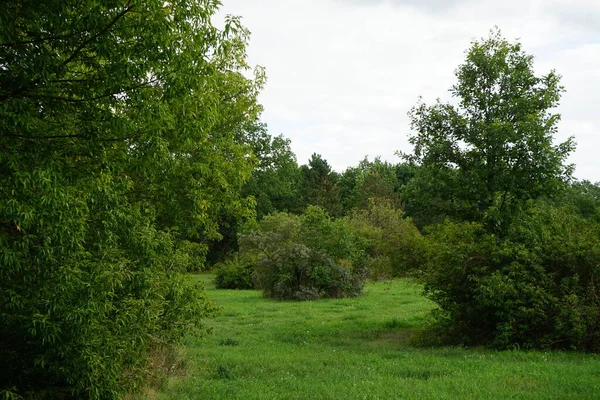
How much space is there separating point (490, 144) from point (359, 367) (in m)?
6.48

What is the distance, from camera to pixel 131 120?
6574 mm

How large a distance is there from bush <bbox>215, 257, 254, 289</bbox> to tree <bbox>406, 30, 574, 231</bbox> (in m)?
19.9

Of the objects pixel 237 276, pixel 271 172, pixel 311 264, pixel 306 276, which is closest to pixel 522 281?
pixel 311 264

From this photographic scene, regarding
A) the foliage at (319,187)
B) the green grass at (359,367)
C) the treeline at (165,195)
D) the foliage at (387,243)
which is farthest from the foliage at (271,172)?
the treeline at (165,195)

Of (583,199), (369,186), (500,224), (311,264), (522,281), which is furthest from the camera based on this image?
(369,186)

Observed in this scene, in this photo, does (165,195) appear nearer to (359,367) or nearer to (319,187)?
(359,367)

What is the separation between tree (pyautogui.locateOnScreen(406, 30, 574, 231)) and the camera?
1316 cm

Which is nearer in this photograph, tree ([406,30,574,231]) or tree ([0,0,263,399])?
tree ([0,0,263,399])

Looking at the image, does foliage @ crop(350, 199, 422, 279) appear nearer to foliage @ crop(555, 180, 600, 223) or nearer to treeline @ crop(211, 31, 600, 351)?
treeline @ crop(211, 31, 600, 351)

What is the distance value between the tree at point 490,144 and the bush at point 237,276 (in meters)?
19.9

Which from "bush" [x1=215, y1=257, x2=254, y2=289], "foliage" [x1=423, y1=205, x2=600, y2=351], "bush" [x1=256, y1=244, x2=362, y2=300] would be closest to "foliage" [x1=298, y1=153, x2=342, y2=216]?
"bush" [x1=215, y1=257, x2=254, y2=289]

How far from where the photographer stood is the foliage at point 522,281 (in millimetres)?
11789

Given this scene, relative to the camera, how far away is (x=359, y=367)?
10.6 m

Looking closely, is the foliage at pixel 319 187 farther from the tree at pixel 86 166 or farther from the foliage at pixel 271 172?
the tree at pixel 86 166
